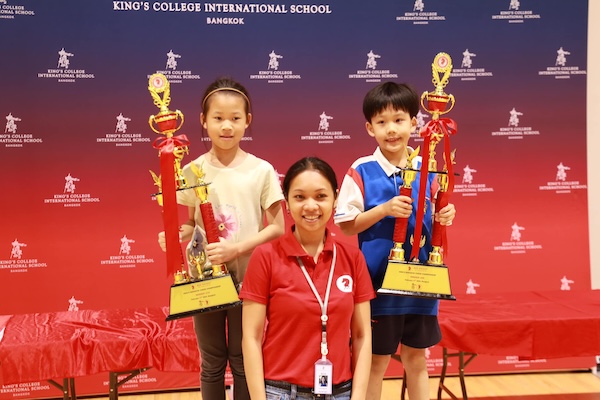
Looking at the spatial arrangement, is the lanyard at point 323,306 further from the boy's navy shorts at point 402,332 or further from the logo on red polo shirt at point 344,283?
the boy's navy shorts at point 402,332

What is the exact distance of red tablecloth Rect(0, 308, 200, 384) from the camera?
2941 mm

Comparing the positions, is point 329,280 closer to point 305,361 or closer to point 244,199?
point 305,361

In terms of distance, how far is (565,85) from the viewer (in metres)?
4.31

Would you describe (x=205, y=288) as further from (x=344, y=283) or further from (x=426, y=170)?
(x=426, y=170)

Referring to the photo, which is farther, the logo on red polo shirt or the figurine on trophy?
the figurine on trophy

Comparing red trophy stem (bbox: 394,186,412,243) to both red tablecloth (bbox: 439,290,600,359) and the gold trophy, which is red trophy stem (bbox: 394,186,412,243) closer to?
the gold trophy

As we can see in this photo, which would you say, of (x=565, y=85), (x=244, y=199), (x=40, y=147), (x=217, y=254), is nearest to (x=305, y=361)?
(x=217, y=254)

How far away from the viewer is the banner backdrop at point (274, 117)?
3975 millimetres

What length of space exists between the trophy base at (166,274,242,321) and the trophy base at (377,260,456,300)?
0.57m

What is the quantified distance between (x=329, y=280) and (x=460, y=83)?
8.65ft

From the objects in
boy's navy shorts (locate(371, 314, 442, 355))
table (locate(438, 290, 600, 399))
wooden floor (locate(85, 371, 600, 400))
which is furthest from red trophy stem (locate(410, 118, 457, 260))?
wooden floor (locate(85, 371, 600, 400))

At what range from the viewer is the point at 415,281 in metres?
2.28

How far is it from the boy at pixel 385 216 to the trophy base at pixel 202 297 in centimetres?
52

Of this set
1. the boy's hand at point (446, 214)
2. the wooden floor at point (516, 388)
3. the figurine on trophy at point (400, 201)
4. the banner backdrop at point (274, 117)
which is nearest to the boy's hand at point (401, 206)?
the figurine on trophy at point (400, 201)
